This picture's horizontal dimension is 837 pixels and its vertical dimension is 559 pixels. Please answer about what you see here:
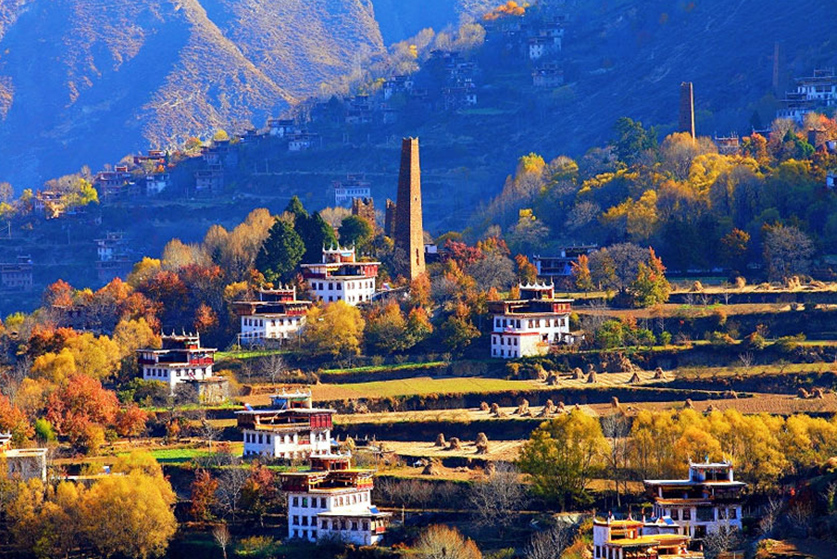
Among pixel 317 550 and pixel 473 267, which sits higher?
pixel 473 267

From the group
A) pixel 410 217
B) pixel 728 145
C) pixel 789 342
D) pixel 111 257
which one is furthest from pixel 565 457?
pixel 111 257

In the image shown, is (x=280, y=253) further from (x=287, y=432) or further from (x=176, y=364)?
(x=287, y=432)

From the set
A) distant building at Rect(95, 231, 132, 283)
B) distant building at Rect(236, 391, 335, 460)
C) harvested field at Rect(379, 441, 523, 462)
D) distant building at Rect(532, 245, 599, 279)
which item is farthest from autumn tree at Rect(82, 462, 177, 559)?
distant building at Rect(95, 231, 132, 283)

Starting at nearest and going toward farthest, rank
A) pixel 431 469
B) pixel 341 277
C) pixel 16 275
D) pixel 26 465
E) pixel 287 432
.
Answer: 1. pixel 431 469
2. pixel 26 465
3. pixel 287 432
4. pixel 341 277
5. pixel 16 275

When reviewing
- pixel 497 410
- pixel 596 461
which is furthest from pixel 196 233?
pixel 596 461

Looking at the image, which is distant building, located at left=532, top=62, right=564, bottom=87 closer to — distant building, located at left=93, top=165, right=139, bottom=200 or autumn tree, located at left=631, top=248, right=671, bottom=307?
distant building, located at left=93, top=165, right=139, bottom=200

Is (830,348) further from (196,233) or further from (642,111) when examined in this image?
(196,233)

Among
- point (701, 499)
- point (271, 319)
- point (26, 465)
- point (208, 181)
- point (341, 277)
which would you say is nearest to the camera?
point (701, 499)
